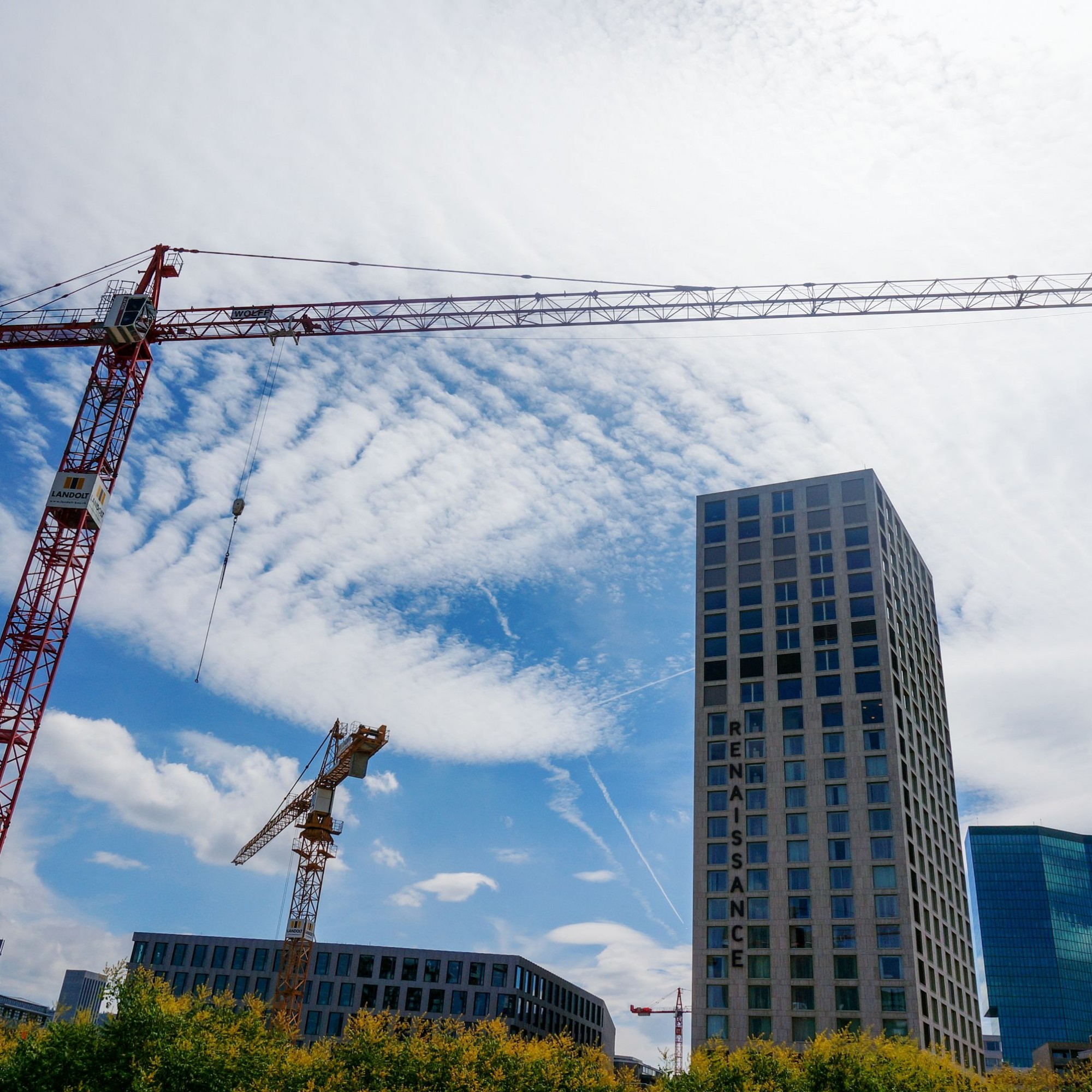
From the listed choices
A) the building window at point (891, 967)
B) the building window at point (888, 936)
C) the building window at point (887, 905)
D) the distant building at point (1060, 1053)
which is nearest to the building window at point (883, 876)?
the building window at point (887, 905)

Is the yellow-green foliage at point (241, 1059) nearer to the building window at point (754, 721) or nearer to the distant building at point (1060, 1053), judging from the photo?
the building window at point (754, 721)

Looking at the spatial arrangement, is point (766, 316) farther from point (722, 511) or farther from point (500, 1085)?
point (500, 1085)

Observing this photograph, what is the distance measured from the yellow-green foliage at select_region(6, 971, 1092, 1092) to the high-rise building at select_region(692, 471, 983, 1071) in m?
23.6

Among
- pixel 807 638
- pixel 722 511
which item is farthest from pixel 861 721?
pixel 722 511

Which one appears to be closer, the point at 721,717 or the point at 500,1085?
the point at 500,1085

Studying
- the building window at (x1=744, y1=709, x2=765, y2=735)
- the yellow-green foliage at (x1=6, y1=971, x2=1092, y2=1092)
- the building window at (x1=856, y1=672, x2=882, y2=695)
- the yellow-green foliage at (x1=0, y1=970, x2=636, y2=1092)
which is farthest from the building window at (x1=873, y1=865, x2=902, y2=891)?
the yellow-green foliage at (x1=0, y1=970, x2=636, y2=1092)

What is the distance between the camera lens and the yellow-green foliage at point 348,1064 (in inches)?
2367

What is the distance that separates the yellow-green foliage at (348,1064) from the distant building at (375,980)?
230 ft

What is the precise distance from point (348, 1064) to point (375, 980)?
274ft

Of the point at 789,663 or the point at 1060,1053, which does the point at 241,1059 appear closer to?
the point at 789,663

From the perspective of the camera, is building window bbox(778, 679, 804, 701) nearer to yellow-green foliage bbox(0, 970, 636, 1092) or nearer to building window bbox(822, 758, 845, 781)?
building window bbox(822, 758, 845, 781)

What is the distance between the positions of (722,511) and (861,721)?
→ 32.4 m

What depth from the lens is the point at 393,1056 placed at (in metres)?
69.9

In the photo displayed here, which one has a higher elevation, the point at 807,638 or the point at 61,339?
the point at 61,339
